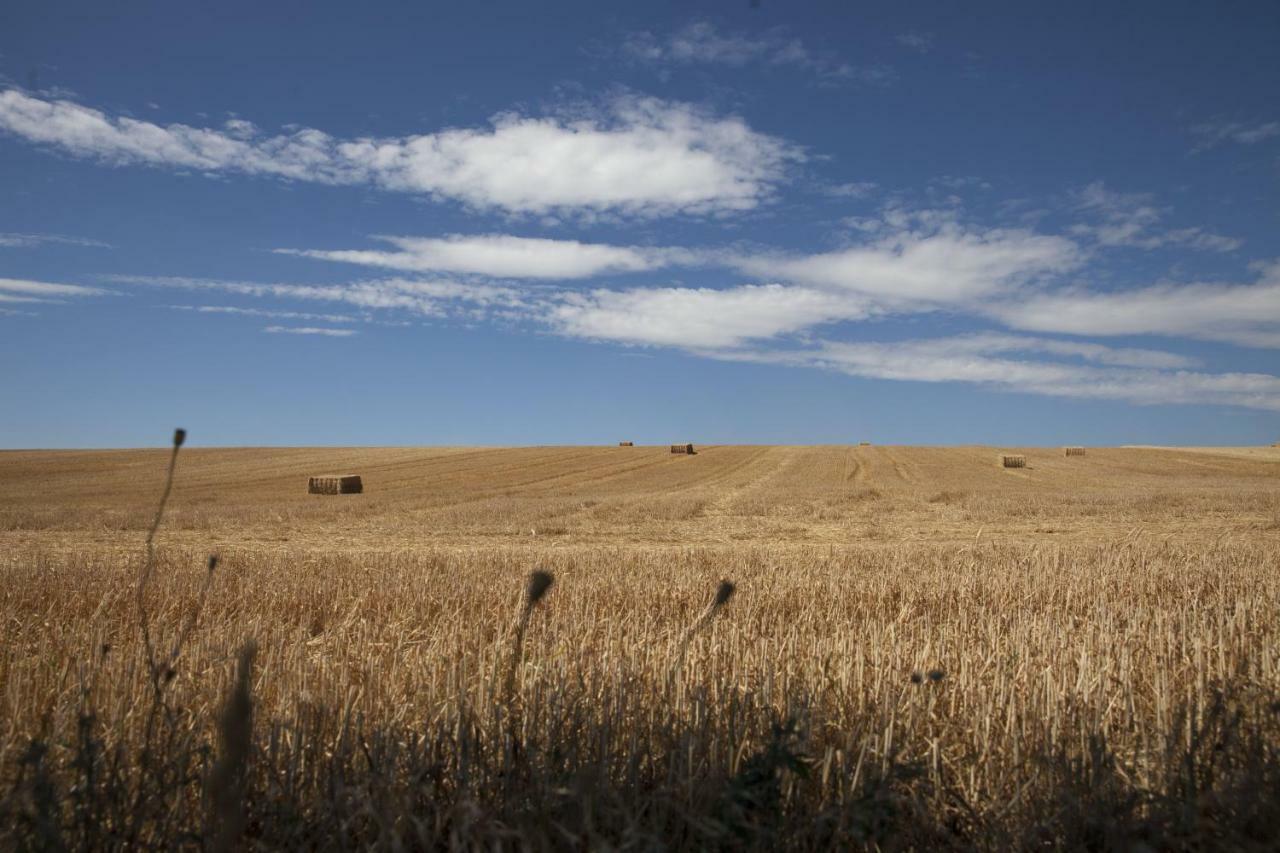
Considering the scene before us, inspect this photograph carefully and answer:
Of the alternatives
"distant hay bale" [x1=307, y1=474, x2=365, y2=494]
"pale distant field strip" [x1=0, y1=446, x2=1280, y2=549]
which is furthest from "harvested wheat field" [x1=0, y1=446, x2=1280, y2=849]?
"distant hay bale" [x1=307, y1=474, x2=365, y2=494]

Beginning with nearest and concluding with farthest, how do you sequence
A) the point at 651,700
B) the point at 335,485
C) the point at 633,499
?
the point at 651,700
the point at 633,499
the point at 335,485

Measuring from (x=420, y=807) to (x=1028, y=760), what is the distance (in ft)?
9.11

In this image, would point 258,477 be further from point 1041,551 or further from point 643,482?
point 1041,551

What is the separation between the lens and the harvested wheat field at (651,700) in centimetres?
323

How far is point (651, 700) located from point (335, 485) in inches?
1309

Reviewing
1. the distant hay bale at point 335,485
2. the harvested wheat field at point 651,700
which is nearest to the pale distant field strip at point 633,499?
the distant hay bale at point 335,485

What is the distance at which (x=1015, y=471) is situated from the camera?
44125 mm

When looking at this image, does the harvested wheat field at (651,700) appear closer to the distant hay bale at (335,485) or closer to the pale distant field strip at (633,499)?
the pale distant field strip at (633,499)

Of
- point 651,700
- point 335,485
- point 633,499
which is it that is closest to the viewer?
point 651,700

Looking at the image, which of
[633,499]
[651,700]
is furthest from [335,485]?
[651,700]

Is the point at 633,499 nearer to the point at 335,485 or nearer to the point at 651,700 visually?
the point at 335,485

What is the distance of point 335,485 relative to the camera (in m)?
35.2

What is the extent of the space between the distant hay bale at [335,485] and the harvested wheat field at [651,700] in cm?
2271

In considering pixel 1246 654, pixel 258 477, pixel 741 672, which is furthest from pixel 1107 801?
pixel 258 477
